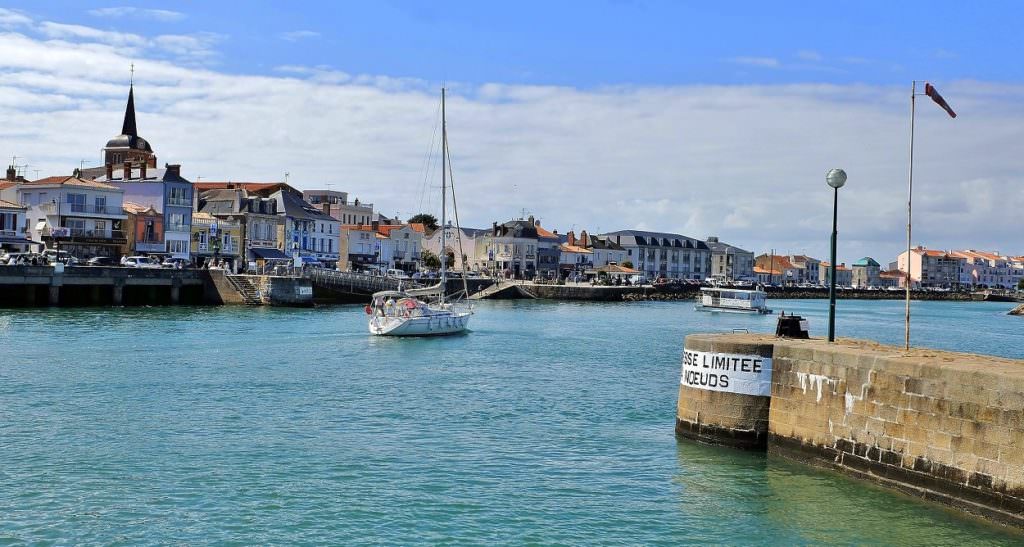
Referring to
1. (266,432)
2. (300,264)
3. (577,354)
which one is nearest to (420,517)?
(266,432)

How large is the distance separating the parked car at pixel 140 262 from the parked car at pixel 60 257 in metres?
4.09

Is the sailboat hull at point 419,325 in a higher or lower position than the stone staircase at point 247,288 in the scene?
lower

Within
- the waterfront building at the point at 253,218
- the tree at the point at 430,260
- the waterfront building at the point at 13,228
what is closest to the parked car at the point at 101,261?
the waterfront building at the point at 13,228

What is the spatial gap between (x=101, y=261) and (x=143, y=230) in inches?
515

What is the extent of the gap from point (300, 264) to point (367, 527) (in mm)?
88086

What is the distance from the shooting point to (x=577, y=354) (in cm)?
4988

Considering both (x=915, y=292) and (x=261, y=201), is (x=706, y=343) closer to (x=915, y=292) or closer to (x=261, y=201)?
(x=261, y=201)

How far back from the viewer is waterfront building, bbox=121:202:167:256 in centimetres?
9462

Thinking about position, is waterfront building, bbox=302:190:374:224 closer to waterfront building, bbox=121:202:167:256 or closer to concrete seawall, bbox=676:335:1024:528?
waterfront building, bbox=121:202:167:256

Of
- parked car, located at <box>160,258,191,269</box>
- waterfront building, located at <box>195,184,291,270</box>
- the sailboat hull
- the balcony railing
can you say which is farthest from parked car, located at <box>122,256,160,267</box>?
the sailboat hull

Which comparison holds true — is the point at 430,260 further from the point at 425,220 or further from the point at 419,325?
the point at 419,325

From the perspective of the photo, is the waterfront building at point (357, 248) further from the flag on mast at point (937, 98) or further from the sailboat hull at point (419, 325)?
the flag on mast at point (937, 98)

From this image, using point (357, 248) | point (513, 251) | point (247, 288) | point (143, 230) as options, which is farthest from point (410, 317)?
point (513, 251)

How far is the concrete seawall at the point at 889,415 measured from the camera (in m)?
15.9
